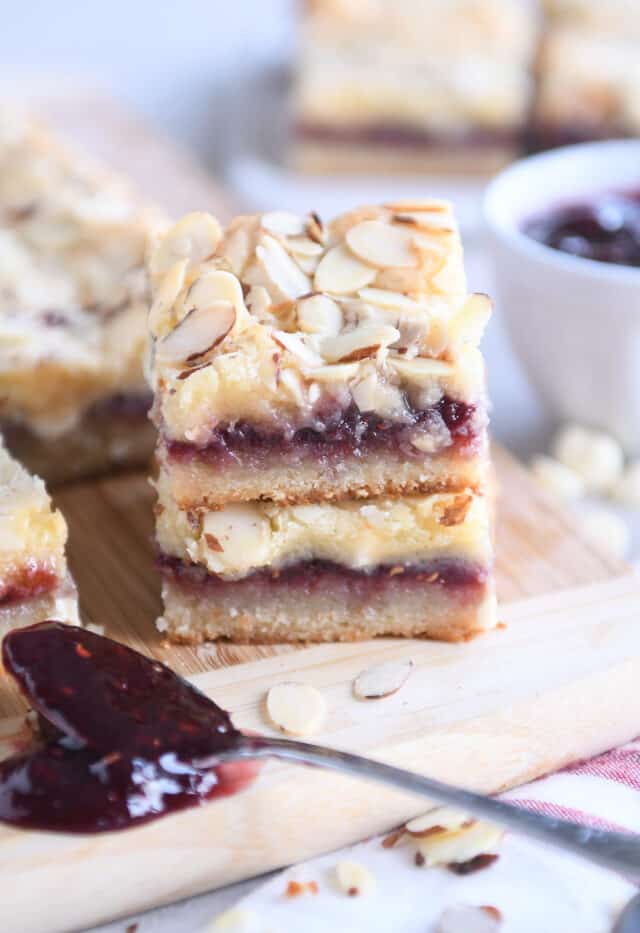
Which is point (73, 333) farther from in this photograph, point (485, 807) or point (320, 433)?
point (485, 807)

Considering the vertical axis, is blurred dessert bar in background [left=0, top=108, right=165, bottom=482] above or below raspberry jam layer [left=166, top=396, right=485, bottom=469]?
below

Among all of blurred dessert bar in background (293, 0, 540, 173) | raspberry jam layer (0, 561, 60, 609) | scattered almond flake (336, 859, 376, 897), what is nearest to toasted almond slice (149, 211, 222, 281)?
raspberry jam layer (0, 561, 60, 609)

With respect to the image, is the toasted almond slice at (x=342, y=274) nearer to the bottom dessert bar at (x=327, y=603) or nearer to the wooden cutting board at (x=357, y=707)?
the bottom dessert bar at (x=327, y=603)

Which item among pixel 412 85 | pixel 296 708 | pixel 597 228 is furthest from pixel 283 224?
pixel 412 85

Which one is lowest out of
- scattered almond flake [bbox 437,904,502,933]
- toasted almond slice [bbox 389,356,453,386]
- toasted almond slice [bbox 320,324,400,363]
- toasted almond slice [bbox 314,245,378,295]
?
scattered almond flake [bbox 437,904,502,933]

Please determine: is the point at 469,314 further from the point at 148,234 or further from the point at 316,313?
the point at 148,234

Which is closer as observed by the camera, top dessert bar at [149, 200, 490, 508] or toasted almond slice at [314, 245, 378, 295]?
top dessert bar at [149, 200, 490, 508]

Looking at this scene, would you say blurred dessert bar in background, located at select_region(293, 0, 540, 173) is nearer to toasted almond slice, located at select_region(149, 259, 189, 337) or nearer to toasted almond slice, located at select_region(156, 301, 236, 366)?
toasted almond slice, located at select_region(149, 259, 189, 337)

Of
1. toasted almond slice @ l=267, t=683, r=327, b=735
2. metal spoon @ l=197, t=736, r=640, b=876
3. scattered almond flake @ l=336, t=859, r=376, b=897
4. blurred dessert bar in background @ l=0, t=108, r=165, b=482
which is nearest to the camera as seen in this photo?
metal spoon @ l=197, t=736, r=640, b=876
